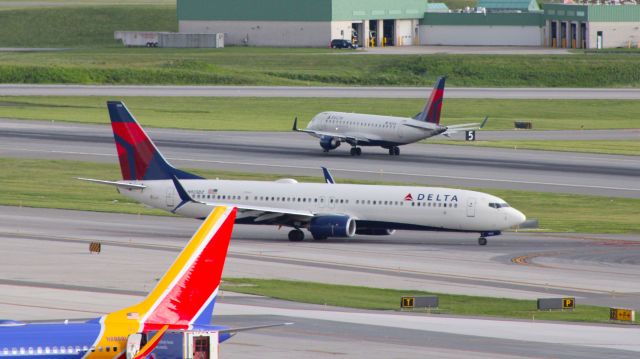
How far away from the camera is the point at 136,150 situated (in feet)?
226

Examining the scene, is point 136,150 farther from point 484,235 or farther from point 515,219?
point 515,219

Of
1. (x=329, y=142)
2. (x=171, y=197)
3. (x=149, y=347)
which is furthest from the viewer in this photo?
(x=329, y=142)

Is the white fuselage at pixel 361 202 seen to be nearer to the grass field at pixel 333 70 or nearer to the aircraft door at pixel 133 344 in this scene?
the aircraft door at pixel 133 344

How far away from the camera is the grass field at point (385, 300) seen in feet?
150

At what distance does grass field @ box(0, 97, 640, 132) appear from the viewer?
123 meters

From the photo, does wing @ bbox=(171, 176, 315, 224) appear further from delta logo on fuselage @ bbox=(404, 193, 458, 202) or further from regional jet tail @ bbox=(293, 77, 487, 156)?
regional jet tail @ bbox=(293, 77, 487, 156)

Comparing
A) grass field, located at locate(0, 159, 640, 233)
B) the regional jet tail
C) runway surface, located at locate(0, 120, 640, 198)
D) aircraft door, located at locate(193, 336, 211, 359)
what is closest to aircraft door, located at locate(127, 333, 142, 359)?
aircraft door, located at locate(193, 336, 211, 359)

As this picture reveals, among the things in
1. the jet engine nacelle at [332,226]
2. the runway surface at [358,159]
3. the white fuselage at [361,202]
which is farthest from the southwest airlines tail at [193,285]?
the runway surface at [358,159]

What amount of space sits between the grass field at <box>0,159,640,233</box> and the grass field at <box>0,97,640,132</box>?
90.6ft

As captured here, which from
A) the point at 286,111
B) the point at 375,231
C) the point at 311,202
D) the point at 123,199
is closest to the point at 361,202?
the point at 375,231

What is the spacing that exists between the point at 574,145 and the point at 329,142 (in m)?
21.1

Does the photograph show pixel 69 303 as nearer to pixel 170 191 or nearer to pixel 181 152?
pixel 170 191

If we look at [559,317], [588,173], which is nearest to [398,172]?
[588,173]

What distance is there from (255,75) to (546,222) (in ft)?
301
